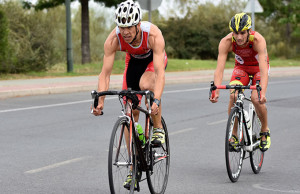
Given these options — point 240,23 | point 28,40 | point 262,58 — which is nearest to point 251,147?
point 262,58

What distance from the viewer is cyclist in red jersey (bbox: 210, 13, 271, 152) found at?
6512 millimetres

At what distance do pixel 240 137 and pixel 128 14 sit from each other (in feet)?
7.25

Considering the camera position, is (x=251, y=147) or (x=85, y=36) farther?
(x=85, y=36)

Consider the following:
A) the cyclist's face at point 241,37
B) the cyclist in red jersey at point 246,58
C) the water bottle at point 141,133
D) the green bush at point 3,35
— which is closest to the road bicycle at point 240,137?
the cyclist in red jersey at point 246,58

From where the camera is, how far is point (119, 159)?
5.08 m

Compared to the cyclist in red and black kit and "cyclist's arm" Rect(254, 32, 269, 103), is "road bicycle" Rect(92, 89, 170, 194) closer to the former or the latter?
the cyclist in red and black kit

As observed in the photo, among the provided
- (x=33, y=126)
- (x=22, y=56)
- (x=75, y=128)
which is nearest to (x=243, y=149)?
(x=75, y=128)

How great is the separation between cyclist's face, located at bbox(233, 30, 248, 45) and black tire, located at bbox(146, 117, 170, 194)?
134 centimetres

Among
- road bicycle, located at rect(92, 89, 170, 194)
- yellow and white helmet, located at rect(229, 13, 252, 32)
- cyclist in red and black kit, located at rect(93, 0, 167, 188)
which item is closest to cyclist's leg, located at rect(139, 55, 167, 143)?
cyclist in red and black kit, located at rect(93, 0, 167, 188)

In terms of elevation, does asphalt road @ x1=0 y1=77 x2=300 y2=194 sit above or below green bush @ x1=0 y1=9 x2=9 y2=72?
below

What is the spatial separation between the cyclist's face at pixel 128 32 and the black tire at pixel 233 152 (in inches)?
59.8

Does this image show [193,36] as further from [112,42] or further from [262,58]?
Answer: [112,42]

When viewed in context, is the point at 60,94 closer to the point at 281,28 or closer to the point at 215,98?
the point at 215,98

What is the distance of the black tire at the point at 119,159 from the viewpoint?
4.92 metres
